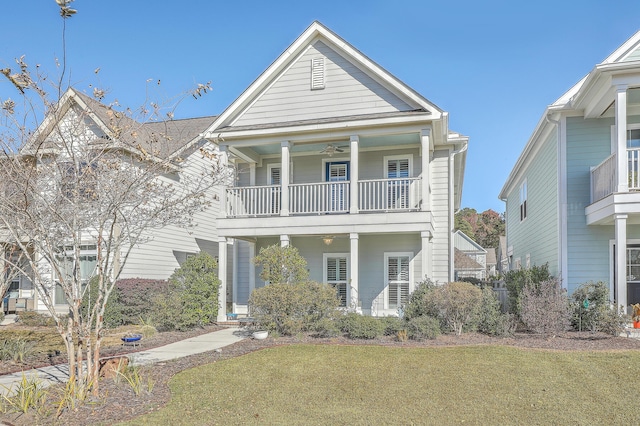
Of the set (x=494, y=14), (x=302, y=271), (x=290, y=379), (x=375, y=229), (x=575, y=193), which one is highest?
(x=494, y=14)

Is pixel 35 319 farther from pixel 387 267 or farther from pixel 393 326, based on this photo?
pixel 393 326

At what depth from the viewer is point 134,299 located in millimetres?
14898

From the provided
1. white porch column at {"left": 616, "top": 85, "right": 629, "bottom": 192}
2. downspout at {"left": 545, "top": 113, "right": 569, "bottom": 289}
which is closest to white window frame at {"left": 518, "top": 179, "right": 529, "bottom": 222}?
downspout at {"left": 545, "top": 113, "right": 569, "bottom": 289}

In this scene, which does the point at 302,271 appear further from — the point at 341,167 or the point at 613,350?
the point at 613,350

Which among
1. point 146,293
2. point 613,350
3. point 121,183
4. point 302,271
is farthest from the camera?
point 146,293

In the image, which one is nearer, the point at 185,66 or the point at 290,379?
the point at 290,379

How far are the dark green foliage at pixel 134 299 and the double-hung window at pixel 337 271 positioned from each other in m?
5.30

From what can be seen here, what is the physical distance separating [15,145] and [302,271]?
287 inches

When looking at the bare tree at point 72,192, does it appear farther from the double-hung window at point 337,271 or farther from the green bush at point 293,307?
the double-hung window at point 337,271

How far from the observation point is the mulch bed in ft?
19.1

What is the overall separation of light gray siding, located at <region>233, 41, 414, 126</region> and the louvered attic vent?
12cm

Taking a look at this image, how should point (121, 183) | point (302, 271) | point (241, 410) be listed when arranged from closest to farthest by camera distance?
point (241, 410)
point (121, 183)
point (302, 271)

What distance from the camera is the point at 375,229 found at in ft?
44.6

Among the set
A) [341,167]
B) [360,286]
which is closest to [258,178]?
[341,167]
